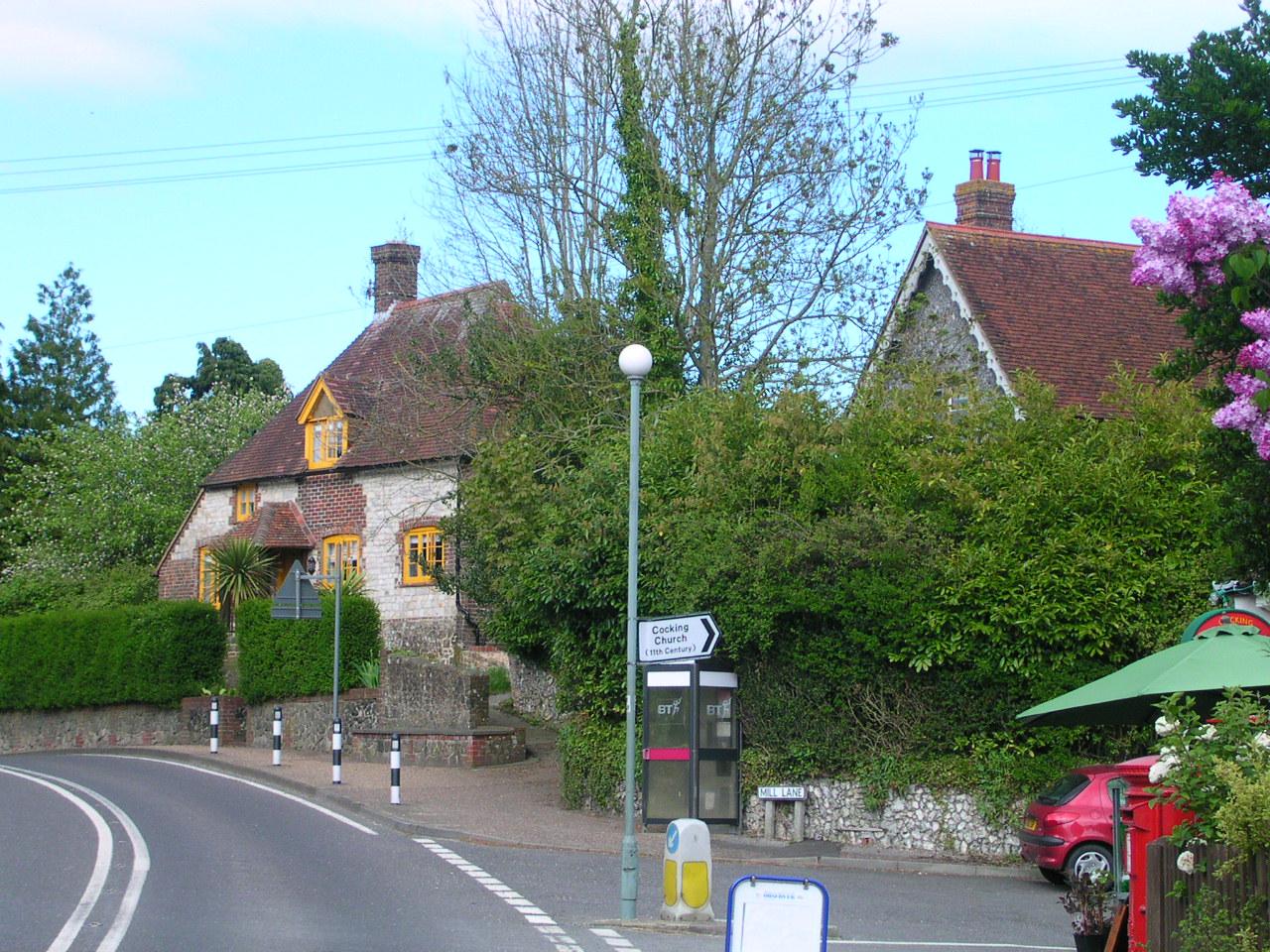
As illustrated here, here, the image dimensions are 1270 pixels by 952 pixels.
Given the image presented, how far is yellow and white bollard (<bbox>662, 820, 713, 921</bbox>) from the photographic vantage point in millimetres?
11602

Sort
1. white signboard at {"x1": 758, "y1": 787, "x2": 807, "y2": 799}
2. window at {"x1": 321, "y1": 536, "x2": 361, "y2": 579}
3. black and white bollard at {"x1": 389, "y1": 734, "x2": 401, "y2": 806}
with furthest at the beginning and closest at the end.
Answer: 1. window at {"x1": 321, "y1": 536, "x2": 361, "y2": 579}
2. black and white bollard at {"x1": 389, "y1": 734, "x2": 401, "y2": 806}
3. white signboard at {"x1": 758, "y1": 787, "x2": 807, "y2": 799}

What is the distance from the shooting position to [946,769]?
16.3m

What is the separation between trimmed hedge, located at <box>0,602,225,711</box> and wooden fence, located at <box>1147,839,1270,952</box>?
27986 millimetres

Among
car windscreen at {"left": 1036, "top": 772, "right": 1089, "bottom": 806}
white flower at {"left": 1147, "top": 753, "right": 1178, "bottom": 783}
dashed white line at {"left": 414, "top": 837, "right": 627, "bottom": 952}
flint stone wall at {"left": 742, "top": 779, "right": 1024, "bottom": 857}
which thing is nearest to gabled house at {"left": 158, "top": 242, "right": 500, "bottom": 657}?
flint stone wall at {"left": 742, "top": 779, "right": 1024, "bottom": 857}

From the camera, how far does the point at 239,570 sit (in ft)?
111

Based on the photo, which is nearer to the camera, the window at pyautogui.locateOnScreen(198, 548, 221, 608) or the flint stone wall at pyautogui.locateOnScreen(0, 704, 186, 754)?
the flint stone wall at pyautogui.locateOnScreen(0, 704, 186, 754)

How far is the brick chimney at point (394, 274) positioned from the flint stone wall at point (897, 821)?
26.4 m

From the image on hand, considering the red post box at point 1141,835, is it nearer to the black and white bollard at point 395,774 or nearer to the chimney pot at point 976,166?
the black and white bollard at point 395,774

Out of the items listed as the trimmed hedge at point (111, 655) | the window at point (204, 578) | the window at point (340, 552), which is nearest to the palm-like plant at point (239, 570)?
the trimmed hedge at point (111, 655)

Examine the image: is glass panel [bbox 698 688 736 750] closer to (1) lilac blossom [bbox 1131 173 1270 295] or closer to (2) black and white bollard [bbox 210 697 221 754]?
(1) lilac blossom [bbox 1131 173 1270 295]

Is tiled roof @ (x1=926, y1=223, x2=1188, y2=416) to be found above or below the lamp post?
above

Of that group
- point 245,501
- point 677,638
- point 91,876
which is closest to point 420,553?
point 245,501

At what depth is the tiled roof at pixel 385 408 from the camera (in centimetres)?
2684

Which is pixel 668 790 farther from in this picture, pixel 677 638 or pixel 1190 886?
pixel 1190 886
